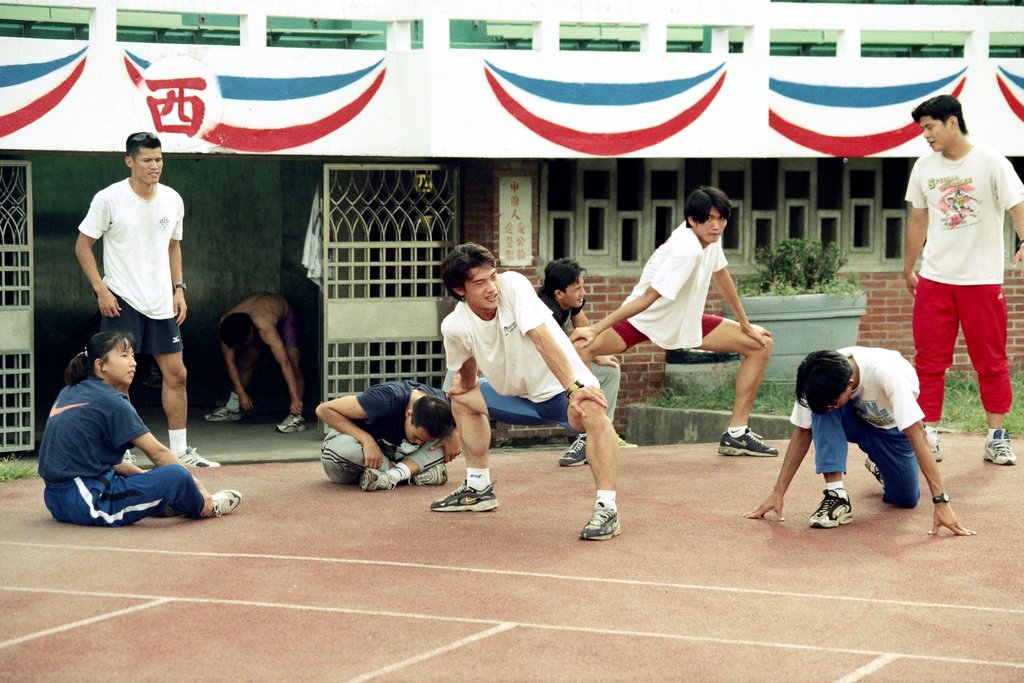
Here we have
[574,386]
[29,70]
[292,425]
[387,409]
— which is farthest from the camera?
[292,425]

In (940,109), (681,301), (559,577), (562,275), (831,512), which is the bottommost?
(559,577)

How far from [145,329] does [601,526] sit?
3.63 meters

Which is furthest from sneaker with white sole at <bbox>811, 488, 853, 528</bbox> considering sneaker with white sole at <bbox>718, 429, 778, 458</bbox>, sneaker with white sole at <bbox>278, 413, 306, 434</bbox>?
sneaker with white sole at <bbox>278, 413, 306, 434</bbox>

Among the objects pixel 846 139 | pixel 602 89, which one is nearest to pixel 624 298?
pixel 602 89

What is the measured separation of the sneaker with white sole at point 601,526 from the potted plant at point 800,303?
487cm

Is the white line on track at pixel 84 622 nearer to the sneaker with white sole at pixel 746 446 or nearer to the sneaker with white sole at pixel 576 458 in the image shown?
the sneaker with white sole at pixel 576 458

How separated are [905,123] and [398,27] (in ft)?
14.3

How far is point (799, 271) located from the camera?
11977 mm

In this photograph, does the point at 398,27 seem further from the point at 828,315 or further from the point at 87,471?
→ the point at 87,471

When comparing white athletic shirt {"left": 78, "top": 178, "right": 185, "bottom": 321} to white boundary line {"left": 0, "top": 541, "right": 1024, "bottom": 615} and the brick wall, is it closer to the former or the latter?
white boundary line {"left": 0, "top": 541, "right": 1024, "bottom": 615}

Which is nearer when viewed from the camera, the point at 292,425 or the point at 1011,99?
the point at 292,425

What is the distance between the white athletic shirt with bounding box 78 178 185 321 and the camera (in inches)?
359

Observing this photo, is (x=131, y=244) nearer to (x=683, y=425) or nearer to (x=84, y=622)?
(x=84, y=622)

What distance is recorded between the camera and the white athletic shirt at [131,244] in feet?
29.9
